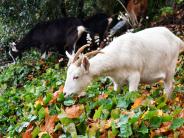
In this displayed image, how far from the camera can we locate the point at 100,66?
744 cm

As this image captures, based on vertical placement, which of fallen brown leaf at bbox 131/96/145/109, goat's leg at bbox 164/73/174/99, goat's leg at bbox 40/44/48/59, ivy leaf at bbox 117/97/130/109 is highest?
fallen brown leaf at bbox 131/96/145/109

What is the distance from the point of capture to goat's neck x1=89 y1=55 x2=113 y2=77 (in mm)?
7430

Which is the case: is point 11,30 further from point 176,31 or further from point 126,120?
point 126,120

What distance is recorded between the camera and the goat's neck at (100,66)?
7430 mm

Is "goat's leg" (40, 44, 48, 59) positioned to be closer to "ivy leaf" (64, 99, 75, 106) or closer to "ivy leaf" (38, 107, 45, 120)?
"ivy leaf" (64, 99, 75, 106)

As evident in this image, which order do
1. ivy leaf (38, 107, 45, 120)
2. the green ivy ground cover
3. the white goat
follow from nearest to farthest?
1. the green ivy ground cover
2. ivy leaf (38, 107, 45, 120)
3. the white goat

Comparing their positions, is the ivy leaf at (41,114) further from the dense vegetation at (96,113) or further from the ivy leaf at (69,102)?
the ivy leaf at (69,102)

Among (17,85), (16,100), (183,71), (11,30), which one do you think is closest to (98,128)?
(16,100)

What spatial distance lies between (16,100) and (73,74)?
1983 mm

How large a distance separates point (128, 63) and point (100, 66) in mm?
411

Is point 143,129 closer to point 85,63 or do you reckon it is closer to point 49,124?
point 49,124

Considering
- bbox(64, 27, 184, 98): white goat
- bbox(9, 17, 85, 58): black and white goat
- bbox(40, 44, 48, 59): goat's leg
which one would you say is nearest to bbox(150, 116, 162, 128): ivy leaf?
bbox(64, 27, 184, 98): white goat

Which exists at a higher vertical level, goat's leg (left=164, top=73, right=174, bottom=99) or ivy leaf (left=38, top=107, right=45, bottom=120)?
ivy leaf (left=38, top=107, right=45, bottom=120)

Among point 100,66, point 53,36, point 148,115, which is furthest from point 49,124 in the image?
point 53,36
